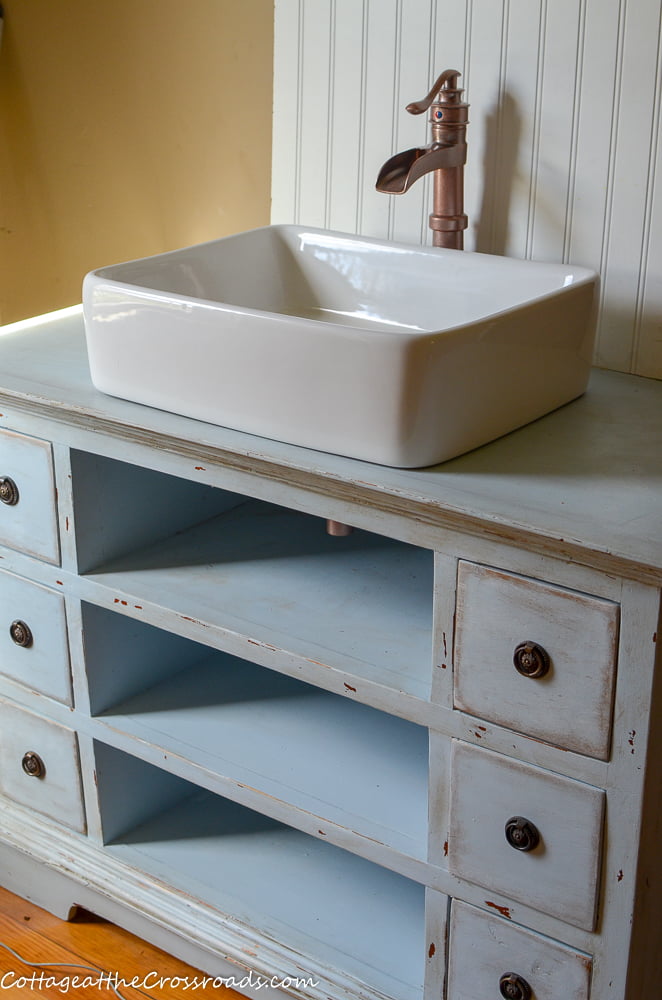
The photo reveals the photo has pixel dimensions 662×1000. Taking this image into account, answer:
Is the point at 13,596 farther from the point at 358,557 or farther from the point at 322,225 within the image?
the point at 322,225

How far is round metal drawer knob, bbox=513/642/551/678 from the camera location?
39.6 inches

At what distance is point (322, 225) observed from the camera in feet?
5.17

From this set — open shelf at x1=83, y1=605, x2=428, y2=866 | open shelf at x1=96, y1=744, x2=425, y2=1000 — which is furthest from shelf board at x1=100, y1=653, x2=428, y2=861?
open shelf at x1=96, y1=744, x2=425, y2=1000

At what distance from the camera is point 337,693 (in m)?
1.29

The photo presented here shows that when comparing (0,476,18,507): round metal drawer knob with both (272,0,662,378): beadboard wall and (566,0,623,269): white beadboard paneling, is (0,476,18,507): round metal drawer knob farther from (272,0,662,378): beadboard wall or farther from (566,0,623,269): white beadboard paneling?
(566,0,623,269): white beadboard paneling

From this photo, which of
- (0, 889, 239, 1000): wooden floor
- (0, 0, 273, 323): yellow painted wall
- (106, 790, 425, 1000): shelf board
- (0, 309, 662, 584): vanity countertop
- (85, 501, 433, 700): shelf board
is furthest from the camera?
(0, 0, 273, 323): yellow painted wall

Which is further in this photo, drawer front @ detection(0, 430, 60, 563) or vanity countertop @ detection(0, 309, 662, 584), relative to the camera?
drawer front @ detection(0, 430, 60, 563)

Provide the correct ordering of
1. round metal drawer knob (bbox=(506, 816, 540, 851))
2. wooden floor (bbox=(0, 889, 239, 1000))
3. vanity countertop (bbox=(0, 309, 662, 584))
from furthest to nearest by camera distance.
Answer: wooden floor (bbox=(0, 889, 239, 1000))
round metal drawer knob (bbox=(506, 816, 540, 851))
vanity countertop (bbox=(0, 309, 662, 584))

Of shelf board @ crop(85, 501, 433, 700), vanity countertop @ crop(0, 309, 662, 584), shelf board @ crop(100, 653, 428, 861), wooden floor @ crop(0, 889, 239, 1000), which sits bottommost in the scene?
wooden floor @ crop(0, 889, 239, 1000)

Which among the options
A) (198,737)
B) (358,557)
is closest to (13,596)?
(198,737)

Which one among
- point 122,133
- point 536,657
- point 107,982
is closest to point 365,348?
point 536,657

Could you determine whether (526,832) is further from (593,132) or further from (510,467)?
(593,132)

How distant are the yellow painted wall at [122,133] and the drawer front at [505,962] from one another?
3.76ft

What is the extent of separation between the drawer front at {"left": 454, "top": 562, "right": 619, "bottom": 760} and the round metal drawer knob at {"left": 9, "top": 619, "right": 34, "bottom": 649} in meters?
0.63
